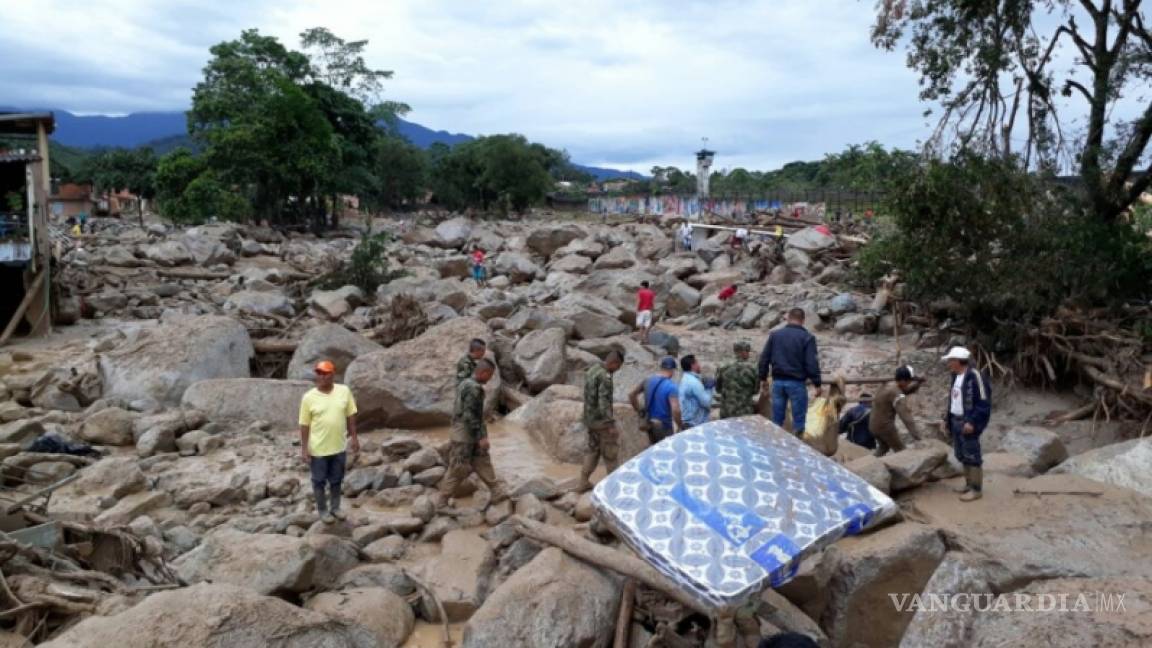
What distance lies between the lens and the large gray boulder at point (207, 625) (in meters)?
4.00

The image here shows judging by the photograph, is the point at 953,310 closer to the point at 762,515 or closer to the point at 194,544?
the point at 762,515

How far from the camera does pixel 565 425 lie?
31.4ft

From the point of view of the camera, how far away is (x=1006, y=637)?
416 centimetres

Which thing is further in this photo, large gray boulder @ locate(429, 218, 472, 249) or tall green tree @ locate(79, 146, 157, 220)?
tall green tree @ locate(79, 146, 157, 220)

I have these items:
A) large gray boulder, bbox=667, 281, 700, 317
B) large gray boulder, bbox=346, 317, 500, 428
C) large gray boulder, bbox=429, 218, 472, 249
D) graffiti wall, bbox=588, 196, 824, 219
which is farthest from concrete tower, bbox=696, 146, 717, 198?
large gray boulder, bbox=346, 317, 500, 428

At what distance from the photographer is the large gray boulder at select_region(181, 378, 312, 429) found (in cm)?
998

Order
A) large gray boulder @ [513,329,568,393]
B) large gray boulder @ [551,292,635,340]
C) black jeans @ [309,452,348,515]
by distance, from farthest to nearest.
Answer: large gray boulder @ [551,292,635,340]
large gray boulder @ [513,329,568,393]
black jeans @ [309,452,348,515]

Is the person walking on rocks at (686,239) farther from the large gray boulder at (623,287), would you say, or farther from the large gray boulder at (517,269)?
the large gray boulder at (517,269)

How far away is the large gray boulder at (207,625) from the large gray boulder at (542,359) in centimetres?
749

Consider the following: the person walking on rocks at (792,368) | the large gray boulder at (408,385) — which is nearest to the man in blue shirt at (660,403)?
the person walking on rocks at (792,368)

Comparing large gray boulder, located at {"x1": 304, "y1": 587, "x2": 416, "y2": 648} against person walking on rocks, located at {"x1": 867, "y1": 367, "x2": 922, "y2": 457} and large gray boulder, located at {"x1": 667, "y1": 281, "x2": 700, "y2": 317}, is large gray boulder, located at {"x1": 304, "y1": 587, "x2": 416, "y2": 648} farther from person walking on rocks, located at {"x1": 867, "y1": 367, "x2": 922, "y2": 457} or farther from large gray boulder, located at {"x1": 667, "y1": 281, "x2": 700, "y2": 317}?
large gray boulder, located at {"x1": 667, "y1": 281, "x2": 700, "y2": 317}

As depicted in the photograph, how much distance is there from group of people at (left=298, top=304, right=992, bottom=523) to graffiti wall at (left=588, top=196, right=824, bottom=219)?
88.9 ft

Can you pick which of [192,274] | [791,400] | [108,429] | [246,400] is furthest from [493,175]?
[791,400]

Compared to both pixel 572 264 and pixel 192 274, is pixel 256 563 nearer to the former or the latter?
pixel 192 274
